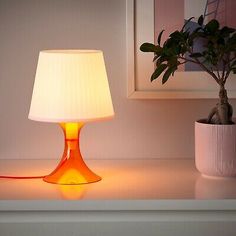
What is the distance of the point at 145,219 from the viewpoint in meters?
1.19

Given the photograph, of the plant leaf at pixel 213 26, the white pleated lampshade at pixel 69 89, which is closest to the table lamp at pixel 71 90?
the white pleated lampshade at pixel 69 89

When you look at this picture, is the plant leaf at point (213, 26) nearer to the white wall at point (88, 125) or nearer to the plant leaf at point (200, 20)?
the plant leaf at point (200, 20)

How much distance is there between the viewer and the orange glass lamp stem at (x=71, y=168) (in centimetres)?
133

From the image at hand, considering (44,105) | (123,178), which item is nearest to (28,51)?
(44,105)

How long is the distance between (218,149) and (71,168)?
0.32 m

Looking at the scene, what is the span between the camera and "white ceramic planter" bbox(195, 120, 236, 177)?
4.42 ft

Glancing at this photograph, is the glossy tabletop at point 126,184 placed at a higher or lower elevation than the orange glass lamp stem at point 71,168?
lower

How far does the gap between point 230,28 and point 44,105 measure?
1.48 feet

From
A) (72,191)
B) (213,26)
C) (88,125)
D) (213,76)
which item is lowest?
(72,191)

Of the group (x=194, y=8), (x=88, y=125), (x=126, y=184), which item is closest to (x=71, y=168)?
(x=126, y=184)

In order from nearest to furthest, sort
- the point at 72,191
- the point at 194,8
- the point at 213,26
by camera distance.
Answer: the point at 72,191, the point at 213,26, the point at 194,8

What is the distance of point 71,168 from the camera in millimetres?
1343

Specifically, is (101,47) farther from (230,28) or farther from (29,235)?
(29,235)

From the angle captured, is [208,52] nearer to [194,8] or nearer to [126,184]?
[194,8]
